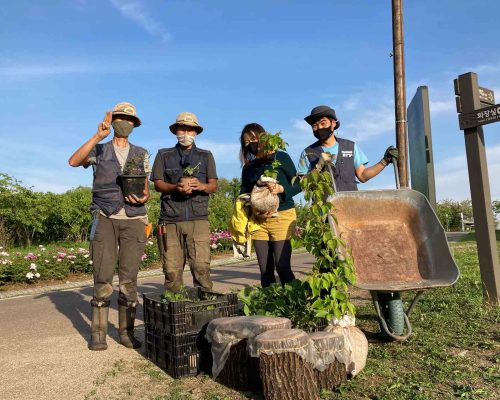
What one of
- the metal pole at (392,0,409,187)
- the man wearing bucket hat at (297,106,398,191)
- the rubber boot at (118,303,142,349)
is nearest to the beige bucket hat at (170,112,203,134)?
the man wearing bucket hat at (297,106,398,191)

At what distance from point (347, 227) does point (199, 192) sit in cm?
A: 158

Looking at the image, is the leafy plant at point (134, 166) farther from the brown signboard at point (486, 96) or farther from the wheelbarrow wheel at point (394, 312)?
the brown signboard at point (486, 96)

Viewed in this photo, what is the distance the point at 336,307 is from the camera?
3537 mm

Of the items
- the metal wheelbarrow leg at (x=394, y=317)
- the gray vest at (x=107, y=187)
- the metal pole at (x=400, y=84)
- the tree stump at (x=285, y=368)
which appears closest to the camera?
the tree stump at (x=285, y=368)

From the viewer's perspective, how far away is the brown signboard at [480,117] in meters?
5.14

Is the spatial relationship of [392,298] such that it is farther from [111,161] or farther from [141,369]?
[111,161]

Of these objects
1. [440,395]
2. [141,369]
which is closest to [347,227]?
[440,395]

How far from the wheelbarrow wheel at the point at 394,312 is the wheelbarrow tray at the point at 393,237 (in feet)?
1.06

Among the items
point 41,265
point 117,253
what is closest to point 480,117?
point 117,253

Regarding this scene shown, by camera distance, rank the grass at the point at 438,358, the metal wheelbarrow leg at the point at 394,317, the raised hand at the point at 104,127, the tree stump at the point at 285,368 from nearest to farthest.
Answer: the tree stump at the point at 285,368
the grass at the point at 438,358
the metal wheelbarrow leg at the point at 394,317
the raised hand at the point at 104,127

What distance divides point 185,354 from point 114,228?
1.53 meters

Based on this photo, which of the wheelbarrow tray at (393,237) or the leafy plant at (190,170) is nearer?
the wheelbarrow tray at (393,237)

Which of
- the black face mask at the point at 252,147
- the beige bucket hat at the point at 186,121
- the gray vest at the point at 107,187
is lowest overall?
the gray vest at the point at 107,187

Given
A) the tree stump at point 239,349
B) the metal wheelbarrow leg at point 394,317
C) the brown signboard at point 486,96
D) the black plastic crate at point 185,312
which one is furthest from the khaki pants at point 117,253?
the brown signboard at point 486,96
